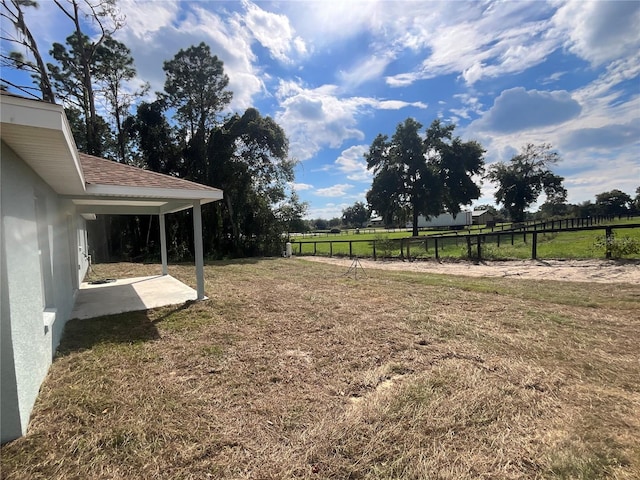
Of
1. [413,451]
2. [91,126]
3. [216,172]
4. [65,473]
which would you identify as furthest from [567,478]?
[91,126]

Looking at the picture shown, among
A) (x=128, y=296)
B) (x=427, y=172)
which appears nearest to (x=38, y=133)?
(x=128, y=296)

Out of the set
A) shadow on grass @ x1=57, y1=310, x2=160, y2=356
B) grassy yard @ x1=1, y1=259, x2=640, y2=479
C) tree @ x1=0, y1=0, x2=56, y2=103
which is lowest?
grassy yard @ x1=1, y1=259, x2=640, y2=479

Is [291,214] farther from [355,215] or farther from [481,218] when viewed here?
[355,215]

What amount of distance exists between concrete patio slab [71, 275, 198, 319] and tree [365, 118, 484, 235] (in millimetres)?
24391

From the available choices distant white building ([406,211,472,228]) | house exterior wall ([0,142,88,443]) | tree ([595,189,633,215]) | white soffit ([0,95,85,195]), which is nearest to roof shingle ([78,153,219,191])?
house exterior wall ([0,142,88,443])

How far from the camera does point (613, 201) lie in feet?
229

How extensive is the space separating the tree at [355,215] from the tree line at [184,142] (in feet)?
263

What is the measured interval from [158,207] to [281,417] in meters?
8.89

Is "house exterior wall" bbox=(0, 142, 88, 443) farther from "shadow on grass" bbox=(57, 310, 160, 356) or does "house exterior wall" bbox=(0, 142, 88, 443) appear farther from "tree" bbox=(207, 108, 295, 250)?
"tree" bbox=(207, 108, 295, 250)

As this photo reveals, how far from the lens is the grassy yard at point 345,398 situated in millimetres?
1953

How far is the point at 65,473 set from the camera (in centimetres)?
189

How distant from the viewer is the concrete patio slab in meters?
5.89

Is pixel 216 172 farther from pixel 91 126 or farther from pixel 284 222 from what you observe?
pixel 91 126

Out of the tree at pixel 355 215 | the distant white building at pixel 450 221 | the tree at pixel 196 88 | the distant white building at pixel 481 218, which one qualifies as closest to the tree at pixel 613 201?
the distant white building at pixel 481 218
